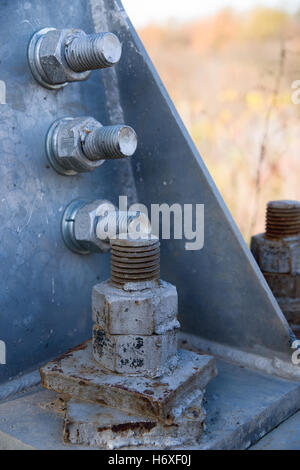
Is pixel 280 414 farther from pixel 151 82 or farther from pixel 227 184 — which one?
pixel 227 184

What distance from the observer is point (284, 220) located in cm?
223

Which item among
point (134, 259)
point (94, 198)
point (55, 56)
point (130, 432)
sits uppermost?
point (55, 56)

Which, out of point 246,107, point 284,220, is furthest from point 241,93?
point 284,220

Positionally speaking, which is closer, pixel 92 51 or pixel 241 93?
pixel 92 51

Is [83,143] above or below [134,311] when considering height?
above

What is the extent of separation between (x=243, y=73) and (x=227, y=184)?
437 cm

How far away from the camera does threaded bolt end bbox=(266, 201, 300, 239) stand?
223 cm

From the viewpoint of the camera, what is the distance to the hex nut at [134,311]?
5.11 feet

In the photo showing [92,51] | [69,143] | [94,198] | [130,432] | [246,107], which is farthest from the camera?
[246,107]

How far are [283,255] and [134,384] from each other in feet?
3.06

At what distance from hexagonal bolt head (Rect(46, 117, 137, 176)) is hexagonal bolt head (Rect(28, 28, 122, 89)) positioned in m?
0.15

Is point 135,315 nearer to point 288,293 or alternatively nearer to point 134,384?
point 134,384

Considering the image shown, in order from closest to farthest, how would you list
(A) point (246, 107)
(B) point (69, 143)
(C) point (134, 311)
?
(C) point (134, 311) < (B) point (69, 143) < (A) point (246, 107)

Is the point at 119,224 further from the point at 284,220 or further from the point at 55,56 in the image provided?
the point at 284,220
